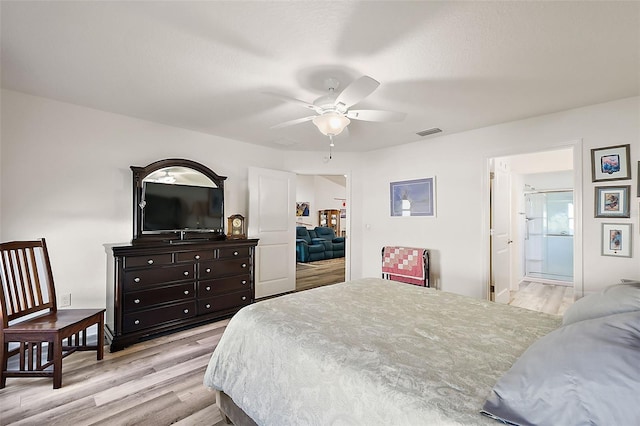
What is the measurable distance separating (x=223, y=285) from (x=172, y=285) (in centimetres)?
60

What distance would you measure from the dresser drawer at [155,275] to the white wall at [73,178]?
1.85 feet

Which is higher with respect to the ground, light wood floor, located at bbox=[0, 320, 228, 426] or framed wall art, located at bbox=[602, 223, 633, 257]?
framed wall art, located at bbox=[602, 223, 633, 257]

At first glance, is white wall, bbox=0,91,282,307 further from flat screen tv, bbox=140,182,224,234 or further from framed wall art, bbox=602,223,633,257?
framed wall art, bbox=602,223,633,257

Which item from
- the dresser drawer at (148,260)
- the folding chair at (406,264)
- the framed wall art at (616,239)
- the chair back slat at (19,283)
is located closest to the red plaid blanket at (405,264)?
the folding chair at (406,264)

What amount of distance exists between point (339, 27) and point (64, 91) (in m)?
2.62

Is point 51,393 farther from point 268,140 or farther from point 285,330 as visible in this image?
point 268,140

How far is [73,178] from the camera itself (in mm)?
2883

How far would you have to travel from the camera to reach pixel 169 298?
9.88 feet

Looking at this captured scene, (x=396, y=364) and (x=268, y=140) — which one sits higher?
(x=268, y=140)

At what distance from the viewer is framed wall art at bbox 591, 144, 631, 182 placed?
268 cm

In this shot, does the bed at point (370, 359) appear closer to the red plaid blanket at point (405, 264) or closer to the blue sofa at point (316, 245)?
the red plaid blanket at point (405, 264)

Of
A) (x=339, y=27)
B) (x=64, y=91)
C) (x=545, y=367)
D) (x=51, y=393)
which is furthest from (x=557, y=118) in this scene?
(x=51, y=393)

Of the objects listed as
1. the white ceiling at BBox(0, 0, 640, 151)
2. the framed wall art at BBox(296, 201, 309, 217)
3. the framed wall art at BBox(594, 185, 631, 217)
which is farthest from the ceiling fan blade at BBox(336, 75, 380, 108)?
the framed wall art at BBox(296, 201, 309, 217)

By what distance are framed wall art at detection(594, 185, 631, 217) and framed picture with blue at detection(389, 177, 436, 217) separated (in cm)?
168
